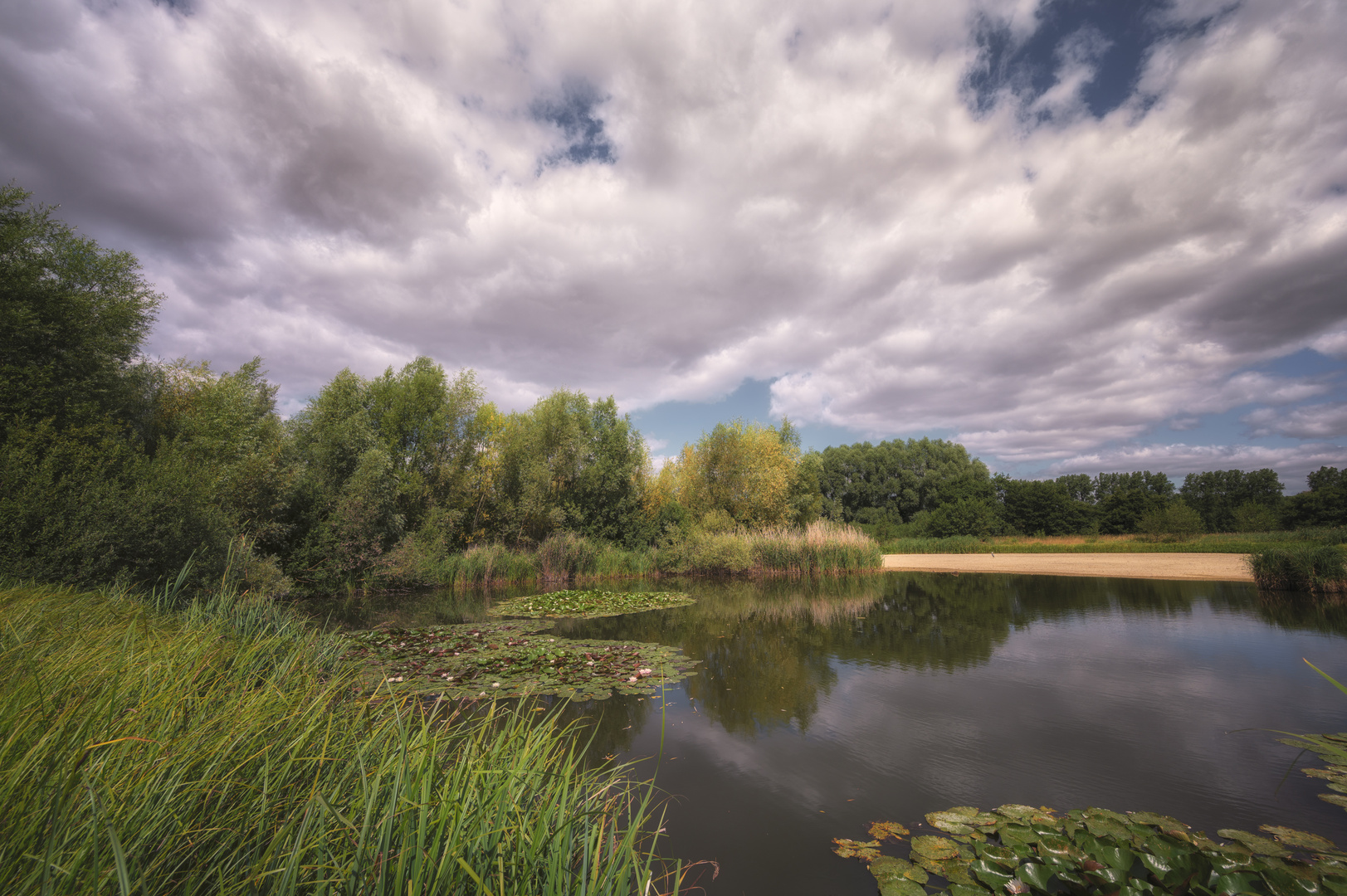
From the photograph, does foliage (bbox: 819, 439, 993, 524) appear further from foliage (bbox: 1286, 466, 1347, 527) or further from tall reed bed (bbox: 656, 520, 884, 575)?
tall reed bed (bbox: 656, 520, 884, 575)

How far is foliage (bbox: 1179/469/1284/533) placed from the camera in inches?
1620

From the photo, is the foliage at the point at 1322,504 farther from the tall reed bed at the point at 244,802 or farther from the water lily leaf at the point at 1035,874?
the tall reed bed at the point at 244,802

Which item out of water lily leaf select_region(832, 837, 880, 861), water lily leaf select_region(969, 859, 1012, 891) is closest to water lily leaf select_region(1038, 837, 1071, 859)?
water lily leaf select_region(969, 859, 1012, 891)

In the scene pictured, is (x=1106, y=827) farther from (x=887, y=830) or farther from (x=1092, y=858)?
(x=887, y=830)

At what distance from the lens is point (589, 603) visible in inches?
535

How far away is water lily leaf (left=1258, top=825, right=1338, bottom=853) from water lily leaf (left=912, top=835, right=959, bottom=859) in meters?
2.00

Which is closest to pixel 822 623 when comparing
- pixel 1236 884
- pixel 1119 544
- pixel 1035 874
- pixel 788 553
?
pixel 1035 874

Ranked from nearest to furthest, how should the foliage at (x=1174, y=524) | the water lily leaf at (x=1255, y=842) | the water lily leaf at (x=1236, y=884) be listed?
the water lily leaf at (x=1236, y=884) → the water lily leaf at (x=1255, y=842) → the foliage at (x=1174, y=524)

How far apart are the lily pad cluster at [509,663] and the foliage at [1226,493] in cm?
5293

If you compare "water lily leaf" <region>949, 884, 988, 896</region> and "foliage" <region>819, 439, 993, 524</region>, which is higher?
"foliage" <region>819, 439, 993, 524</region>

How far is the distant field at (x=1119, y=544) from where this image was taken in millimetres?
22453

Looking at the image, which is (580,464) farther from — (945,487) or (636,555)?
(945,487)

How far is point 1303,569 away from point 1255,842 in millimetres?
16009

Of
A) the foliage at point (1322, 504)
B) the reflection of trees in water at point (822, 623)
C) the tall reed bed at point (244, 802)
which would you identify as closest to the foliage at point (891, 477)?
the foliage at point (1322, 504)
